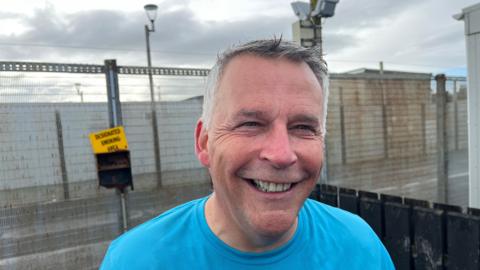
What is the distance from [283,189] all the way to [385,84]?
15.9ft

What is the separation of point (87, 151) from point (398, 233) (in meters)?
3.22

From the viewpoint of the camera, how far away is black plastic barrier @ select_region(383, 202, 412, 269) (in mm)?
3443

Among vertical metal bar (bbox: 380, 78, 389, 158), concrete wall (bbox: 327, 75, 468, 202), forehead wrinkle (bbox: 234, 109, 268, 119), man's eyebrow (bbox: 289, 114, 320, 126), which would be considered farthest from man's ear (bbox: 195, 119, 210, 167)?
vertical metal bar (bbox: 380, 78, 389, 158)

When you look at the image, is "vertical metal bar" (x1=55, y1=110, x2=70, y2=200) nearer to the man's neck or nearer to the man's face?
the man's neck

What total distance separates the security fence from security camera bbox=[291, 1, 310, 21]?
1011 millimetres

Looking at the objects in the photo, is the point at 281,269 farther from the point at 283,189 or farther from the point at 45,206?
the point at 45,206

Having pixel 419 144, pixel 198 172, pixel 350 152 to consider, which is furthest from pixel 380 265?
pixel 419 144

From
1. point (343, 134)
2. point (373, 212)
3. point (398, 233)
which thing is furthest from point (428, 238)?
point (343, 134)

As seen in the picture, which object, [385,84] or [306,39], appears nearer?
[306,39]

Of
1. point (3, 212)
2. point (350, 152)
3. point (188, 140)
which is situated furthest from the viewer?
point (350, 152)

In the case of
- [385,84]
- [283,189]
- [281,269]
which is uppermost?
[385,84]

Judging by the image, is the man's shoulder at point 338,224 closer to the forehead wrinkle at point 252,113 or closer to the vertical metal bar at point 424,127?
the forehead wrinkle at point 252,113

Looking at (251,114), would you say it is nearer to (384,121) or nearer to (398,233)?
(398,233)

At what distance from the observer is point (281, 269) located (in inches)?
50.1
